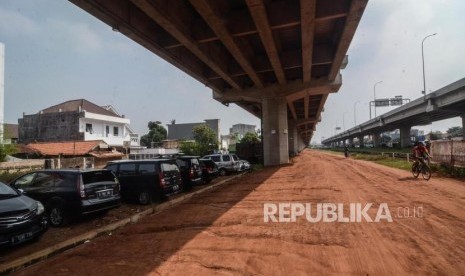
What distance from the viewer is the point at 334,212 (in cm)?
890

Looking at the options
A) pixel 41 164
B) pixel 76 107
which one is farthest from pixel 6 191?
pixel 76 107

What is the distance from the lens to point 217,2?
41.3 ft

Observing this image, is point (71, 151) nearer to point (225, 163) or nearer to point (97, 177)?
point (225, 163)

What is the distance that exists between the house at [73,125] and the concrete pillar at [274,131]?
92.8 feet

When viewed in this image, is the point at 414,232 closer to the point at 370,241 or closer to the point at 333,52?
the point at 370,241

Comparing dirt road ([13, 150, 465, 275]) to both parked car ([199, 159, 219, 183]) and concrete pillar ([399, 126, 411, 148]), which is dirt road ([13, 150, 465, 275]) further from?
concrete pillar ([399, 126, 411, 148])

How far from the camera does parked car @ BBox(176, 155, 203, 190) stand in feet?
50.2

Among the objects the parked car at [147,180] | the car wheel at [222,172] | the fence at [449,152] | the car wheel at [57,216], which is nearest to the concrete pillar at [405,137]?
the fence at [449,152]

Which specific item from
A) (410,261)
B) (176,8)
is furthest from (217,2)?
(410,261)

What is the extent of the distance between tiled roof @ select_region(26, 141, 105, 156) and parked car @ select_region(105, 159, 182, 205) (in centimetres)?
2532

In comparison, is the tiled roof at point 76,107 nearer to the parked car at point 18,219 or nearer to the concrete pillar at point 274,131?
the concrete pillar at point 274,131

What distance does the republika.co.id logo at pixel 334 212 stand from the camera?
8.12 meters

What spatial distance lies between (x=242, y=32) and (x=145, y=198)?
25.7 ft

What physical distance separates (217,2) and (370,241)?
32.4 feet
